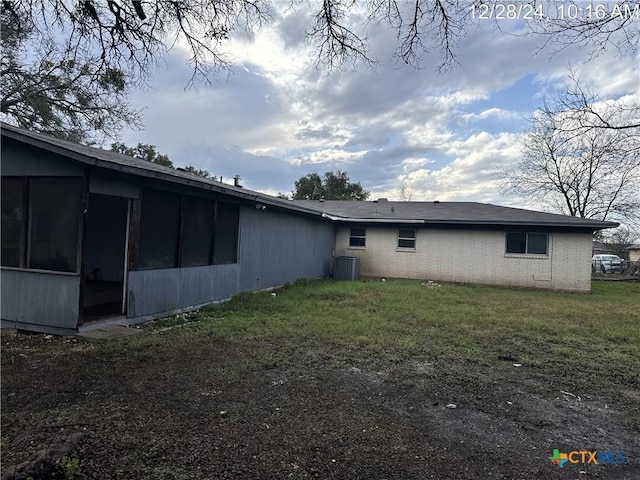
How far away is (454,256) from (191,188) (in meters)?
10.5

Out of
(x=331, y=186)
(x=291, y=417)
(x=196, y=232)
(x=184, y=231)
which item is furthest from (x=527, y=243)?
(x=331, y=186)

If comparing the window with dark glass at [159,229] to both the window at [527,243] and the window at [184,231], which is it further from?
the window at [527,243]

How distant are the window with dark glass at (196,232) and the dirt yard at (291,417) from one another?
8.91 feet

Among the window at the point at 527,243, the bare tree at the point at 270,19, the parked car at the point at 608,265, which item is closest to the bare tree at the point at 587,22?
the bare tree at the point at 270,19

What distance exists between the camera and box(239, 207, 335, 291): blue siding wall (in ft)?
31.7

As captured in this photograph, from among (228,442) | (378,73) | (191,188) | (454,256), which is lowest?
(228,442)

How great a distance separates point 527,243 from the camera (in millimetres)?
13984

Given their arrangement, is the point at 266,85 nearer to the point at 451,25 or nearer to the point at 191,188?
the point at 191,188

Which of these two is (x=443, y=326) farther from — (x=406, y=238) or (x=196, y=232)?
(x=406, y=238)

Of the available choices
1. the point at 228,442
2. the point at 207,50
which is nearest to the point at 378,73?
the point at 207,50

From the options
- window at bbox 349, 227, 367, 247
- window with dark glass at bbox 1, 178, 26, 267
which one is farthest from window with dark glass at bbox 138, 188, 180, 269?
window at bbox 349, 227, 367, 247

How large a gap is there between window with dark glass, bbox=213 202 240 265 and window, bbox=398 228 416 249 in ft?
26.7

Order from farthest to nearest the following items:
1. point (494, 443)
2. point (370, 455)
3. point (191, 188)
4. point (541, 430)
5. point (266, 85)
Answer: point (266, 85) → point (191, 188) → point (541, 430) → point (494, 443) → point (370, 455)

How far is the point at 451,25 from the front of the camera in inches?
170
